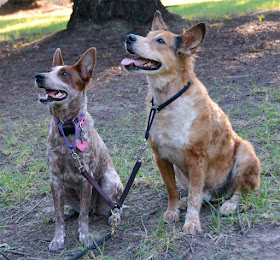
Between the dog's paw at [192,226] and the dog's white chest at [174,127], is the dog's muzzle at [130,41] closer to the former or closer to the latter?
the dog's white chest at [174,127]

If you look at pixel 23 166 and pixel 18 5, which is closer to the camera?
pixel 23 166

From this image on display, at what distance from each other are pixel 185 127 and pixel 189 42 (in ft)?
2.69

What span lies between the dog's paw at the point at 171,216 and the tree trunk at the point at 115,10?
8.06 meters

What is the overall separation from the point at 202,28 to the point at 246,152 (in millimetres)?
1346

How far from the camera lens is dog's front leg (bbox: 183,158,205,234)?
3639 mm

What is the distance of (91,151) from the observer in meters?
3.88

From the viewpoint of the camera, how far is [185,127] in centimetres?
361

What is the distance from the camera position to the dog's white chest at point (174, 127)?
3607 mm

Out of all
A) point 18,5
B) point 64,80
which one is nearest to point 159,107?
point 64,80

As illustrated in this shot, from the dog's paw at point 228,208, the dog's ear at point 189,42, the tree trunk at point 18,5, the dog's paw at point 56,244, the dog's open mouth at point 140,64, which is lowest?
the tree trunk at point 18,5

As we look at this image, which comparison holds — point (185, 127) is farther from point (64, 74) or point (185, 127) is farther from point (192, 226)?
point (64, 74)

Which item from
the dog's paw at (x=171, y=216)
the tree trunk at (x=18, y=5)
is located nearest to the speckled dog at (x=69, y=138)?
the dog's paw at (x=171, y=216)

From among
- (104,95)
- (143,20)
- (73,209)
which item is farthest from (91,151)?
(143,20)

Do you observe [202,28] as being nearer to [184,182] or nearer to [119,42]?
[184,182]
